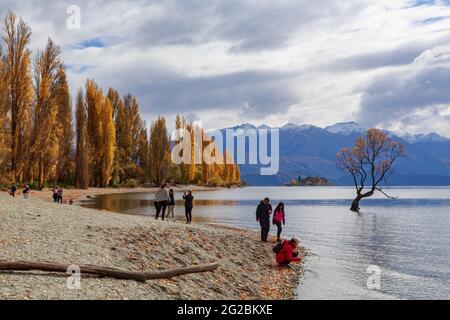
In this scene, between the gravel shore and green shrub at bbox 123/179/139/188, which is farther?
green shrub at bbox 123/179/139/188

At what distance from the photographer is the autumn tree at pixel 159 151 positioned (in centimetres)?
10956

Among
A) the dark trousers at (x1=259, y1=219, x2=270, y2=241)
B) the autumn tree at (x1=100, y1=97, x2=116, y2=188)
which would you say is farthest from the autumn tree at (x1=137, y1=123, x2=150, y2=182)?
the dark trousers at (x1=259, y1=219, x2=270, y2=241)

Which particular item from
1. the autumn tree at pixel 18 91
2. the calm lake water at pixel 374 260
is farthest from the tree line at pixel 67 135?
the calm lake water at pixel 374 260

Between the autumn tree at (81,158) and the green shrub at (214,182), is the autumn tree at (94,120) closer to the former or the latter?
the autumn tree at (81,158)

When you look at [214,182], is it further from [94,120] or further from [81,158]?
[81,158]

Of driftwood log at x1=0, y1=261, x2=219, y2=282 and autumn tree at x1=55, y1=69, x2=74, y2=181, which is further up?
autumn tree at x1=55, y1=69, x2=74, y2=181

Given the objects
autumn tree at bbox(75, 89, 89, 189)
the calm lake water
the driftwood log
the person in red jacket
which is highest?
autumn tree at bbox(75, 89, 89, 189)

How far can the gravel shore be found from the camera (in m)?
9.98

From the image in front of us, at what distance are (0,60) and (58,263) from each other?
44463mm

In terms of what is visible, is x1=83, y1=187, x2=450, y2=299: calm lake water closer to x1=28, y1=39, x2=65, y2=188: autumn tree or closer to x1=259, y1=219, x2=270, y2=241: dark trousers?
x1=259, y1=219, x2=270, y2=241: dark trousers

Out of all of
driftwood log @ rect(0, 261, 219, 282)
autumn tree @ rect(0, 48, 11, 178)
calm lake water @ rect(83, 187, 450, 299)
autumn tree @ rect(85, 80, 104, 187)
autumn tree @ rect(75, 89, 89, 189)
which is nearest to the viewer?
driftwood log @ rect(0, 261, 219, 282)
